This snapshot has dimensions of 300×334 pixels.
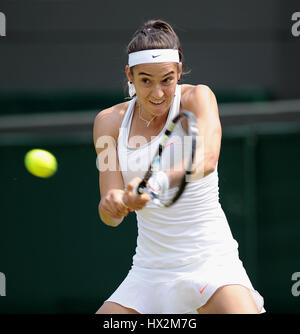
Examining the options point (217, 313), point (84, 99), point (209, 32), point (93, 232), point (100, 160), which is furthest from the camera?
point (209, 32)

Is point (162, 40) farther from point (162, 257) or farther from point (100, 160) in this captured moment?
point (162, 257)

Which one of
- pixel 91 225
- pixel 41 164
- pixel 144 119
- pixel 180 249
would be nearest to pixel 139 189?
pixel 180 249

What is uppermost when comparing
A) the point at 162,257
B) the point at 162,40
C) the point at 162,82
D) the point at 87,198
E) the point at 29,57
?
the point at 29,57

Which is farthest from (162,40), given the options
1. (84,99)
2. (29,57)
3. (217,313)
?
(29,57)

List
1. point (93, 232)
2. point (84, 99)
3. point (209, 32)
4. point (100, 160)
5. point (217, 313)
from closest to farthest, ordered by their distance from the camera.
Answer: point (217, 313) → point (100, 160) → point (93, 232) → point (84, 99) → point (209, 32)

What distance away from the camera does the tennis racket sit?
Answer: 262 cm

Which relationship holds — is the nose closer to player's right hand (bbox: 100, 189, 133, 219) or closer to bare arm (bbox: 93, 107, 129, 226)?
bare arm (bbox: 93, 107, 129, 226)

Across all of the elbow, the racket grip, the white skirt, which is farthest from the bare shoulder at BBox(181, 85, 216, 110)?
the white skirt

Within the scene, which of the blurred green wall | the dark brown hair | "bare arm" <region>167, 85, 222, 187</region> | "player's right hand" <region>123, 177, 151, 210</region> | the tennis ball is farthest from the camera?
the blurred green wall

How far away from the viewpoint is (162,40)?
123 inches

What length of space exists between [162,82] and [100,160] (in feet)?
1.45

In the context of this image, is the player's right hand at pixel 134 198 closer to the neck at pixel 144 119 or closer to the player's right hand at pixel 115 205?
the player's right hand at pixel 115 205

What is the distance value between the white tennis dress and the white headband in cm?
17

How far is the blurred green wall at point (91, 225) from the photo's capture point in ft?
17.2
